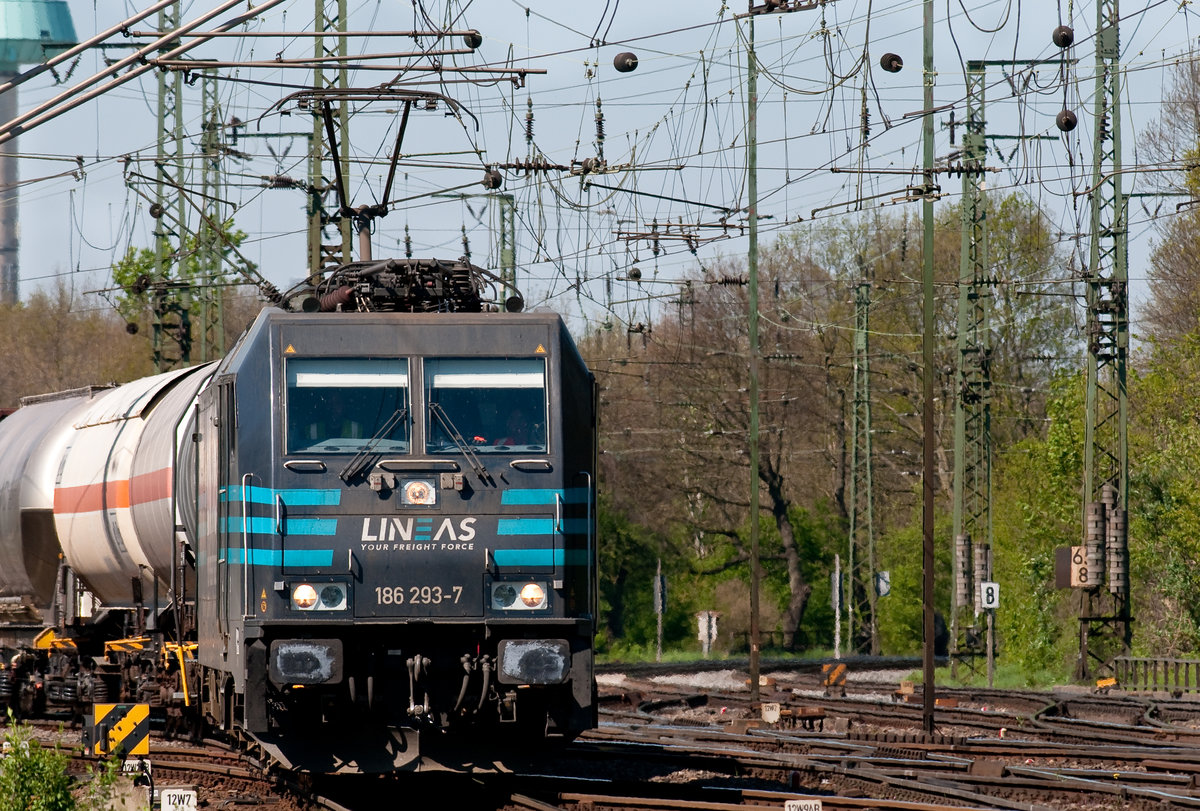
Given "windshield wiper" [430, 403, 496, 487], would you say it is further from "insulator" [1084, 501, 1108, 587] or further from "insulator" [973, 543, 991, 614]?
"insulator" [973, 543, 991, 614]

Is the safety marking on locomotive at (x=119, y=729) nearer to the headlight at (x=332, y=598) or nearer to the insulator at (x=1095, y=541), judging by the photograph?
the headlight at (x=332, y=598)

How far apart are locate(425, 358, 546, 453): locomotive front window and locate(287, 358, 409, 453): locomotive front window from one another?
25 centimetres

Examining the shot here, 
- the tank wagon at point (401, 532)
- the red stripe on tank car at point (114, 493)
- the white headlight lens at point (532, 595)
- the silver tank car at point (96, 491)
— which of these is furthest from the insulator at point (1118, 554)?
the white headlight lens at point (532, 595)

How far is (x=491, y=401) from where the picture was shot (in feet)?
39.2

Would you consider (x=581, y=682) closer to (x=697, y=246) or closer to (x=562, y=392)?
(x=562, y=392)

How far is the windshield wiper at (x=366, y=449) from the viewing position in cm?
1155

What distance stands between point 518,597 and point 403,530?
96 cm

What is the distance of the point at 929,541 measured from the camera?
21516 millimetres

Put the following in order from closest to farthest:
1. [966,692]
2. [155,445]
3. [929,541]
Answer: [155,445] < [929,541] < [966,692]

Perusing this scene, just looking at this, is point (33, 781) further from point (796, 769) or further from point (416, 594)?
point (796, 769)

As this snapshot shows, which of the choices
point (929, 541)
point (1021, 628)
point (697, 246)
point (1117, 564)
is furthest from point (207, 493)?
point (1021, 628)

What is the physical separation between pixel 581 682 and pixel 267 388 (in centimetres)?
313

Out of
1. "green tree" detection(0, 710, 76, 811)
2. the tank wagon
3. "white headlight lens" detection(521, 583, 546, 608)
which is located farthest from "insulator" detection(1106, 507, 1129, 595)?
"green tree" detection(0, 710, 76, 811)

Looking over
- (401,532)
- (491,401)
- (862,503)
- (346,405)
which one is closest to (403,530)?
(401,532)
